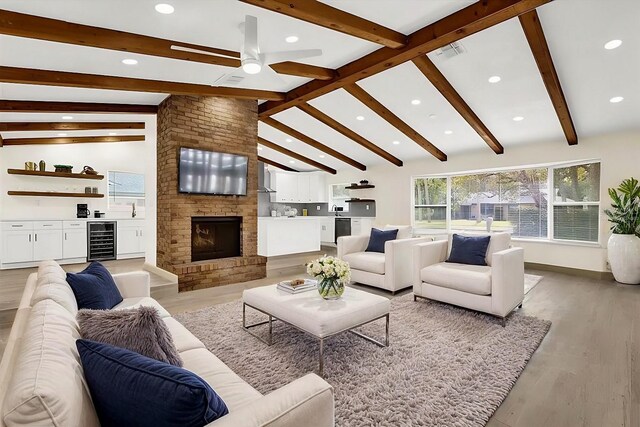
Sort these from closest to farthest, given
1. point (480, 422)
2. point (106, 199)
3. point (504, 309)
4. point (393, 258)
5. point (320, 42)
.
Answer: point (480, 422) < point (504, 309) < point (320, 42) < point (393, 258) < point (106, 199)

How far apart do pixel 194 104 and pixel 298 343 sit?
3818mm

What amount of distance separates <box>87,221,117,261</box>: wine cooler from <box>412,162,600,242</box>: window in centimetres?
673

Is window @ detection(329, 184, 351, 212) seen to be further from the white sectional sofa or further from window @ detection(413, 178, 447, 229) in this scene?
the white sectional sofa

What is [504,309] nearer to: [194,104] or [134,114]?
[194,104]

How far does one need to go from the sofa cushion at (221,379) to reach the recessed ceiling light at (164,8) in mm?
2577

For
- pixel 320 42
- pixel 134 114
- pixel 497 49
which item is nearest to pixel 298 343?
pixel 320 42

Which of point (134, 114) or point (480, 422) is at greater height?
point (134, 114)

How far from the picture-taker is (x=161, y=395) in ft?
2.74

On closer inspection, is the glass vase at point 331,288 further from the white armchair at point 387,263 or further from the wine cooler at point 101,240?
the wine cooler at point 101,240

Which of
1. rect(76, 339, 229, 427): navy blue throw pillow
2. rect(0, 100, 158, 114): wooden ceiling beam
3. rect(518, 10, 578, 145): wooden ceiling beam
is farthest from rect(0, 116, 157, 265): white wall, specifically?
rect(518, 10, 578, 145): wooden ceiling beam

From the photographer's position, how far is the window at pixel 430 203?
7.65 metres

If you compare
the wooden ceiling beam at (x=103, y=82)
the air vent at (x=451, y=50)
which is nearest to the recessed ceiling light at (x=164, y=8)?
the wooden ceiling beam at (x=103, y=82)

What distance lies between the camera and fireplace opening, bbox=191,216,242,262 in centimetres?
511

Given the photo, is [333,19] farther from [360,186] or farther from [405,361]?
[360,186]
